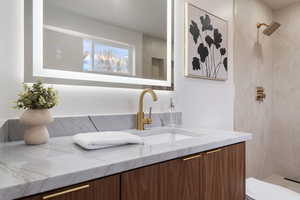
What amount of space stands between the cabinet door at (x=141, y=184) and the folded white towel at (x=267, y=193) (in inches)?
44.0

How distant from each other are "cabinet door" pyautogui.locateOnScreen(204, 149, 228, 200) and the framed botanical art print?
31.4 inches

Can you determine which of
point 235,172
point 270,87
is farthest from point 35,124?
point 270,87

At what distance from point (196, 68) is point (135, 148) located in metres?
1.10

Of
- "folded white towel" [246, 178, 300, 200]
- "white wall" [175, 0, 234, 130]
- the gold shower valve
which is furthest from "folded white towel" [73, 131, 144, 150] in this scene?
the gold shower valve

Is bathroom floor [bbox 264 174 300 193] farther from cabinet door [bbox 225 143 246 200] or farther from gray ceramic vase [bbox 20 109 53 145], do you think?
gray ceramic vase [bbox 20 109 53 145]

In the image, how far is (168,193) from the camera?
2.64 ft

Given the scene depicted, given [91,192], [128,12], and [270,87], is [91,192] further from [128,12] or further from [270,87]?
[270,87]

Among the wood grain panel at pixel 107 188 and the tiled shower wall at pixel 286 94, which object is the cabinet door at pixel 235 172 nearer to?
the wood grain panel at pixel 107 188

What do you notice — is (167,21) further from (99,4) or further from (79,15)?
(79,15)

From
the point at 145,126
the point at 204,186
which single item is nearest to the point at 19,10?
the point at 145,126

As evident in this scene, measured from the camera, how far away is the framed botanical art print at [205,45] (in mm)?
1694

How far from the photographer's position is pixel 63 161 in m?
0.64

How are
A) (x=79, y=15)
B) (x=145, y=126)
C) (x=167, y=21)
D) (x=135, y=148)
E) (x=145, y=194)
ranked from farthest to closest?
(x=167, y=21)
(x=145, y=126)
(x=79, y=15)
(x=135, y=148)
(x=145, y=194)

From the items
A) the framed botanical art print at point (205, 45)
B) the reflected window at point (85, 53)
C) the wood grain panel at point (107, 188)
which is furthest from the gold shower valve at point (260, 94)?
the wood grain panel at point (107, 188)
